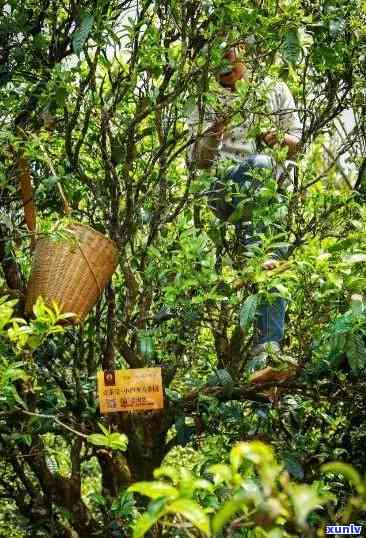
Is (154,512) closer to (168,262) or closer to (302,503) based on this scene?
(302,503)

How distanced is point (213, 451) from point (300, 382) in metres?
0.35

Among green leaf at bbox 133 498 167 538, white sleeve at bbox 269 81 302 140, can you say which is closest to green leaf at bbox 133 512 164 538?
green leaf at bbox 133 498 167 538

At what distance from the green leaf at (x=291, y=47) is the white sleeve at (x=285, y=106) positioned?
0.70m

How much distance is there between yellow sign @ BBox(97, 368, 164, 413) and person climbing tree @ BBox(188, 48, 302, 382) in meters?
0.32

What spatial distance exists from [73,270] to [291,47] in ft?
3.34

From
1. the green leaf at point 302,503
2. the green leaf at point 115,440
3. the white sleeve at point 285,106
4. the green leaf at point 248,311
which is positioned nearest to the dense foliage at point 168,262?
the green leaf at point 248,311

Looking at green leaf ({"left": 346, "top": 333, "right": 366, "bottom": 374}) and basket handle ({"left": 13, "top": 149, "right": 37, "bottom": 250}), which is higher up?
basket handle ({"left": 13, "top": 149, "right": 37, "bottom": 250})

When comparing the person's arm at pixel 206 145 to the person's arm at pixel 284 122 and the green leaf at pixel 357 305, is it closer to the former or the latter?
the person's arm at pixel 284 122

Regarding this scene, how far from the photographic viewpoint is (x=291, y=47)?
2.62 metres

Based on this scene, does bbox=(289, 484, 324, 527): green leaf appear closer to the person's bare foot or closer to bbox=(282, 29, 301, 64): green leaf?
the person's bare foot

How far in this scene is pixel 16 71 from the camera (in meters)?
2.85

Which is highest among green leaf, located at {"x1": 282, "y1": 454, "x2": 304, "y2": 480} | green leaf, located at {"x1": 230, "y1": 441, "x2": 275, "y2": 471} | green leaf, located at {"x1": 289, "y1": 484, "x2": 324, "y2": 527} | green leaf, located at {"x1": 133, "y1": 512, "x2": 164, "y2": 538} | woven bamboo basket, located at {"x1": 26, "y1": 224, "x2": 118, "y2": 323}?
woven bamboo basket, located at {"x1": 26, "y1": 224, "x2": 118, "y2": 323}

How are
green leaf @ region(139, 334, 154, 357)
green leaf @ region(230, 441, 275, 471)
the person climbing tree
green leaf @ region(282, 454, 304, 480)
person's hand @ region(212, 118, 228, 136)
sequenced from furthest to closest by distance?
person's hand @ region(212, 118, 228, 136) → the person climbing tree → green leaf @ region(139, 334, 154, 357) → green leaf @ region(282, 454, 304, 480) → green leaf @ region(230, 441, 275, 471)

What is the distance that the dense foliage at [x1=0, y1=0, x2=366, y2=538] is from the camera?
2449 millimetres
